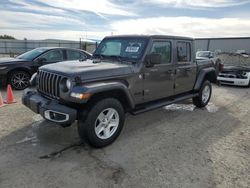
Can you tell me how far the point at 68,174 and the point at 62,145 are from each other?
0.92 metres

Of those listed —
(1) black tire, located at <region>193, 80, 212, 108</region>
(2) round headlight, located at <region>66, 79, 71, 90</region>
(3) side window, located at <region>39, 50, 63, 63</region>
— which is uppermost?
(3) side window, located at <region>39, 50, 63, 63</region>

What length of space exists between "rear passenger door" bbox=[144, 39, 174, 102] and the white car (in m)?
5.85

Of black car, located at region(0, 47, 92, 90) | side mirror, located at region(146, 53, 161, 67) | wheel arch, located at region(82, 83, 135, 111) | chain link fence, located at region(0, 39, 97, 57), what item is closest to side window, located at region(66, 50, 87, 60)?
black car, located at region(0, 47, 92, 90)

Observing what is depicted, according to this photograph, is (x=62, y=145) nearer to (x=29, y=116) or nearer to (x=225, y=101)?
(x=29, y=116)

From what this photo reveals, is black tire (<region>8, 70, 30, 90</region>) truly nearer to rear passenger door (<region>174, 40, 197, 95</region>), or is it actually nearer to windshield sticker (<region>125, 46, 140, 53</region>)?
windshield sticker (<region>125, 46, 140, 53</region>)

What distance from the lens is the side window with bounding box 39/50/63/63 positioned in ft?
27.4

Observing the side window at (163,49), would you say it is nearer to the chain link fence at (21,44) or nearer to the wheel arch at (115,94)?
the wheel arch at (115,94)

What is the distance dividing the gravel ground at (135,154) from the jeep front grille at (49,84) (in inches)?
32.9

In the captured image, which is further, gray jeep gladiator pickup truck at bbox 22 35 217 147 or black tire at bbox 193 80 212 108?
black tire at bbox 193 80 212 108

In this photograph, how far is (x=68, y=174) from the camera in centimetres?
312

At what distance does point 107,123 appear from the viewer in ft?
13.1

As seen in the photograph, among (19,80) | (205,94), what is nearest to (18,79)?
(19,80)

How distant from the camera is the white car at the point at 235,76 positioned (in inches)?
389

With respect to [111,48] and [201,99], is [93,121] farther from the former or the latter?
[201,99]
